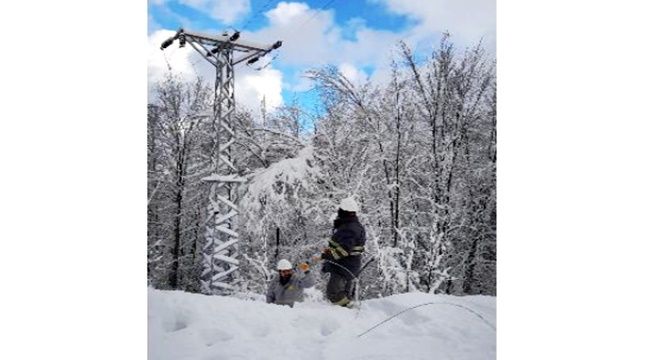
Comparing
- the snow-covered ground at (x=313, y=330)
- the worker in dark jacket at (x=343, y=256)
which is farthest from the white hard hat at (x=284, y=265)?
the snow-covered ground at (x=313, y=330)

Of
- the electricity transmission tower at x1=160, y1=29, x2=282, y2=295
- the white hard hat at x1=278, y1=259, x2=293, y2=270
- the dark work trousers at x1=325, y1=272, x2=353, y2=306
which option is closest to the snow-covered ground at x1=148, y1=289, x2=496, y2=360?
the dark work trousers at x1=325, y1=272, x2=353, y2=306

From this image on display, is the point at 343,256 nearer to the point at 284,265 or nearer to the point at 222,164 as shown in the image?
the point at 284,265

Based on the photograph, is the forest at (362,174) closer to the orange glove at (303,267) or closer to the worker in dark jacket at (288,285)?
the worker in dark jacket at (288,285)

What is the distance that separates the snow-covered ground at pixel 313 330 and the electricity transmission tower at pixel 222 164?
10.0 inches

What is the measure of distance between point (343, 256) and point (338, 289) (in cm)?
15

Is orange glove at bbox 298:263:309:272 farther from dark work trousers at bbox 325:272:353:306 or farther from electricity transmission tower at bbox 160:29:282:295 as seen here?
electricity transmission tower at bbox 160:29:282:295

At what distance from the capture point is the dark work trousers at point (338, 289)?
8.64 feet

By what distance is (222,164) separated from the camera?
8.91 feet

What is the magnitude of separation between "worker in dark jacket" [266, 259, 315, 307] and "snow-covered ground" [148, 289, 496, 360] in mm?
292

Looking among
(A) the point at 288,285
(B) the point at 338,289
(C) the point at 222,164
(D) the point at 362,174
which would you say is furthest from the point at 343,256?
(D) the point at 362,174

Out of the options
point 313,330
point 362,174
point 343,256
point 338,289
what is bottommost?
point 313,330
